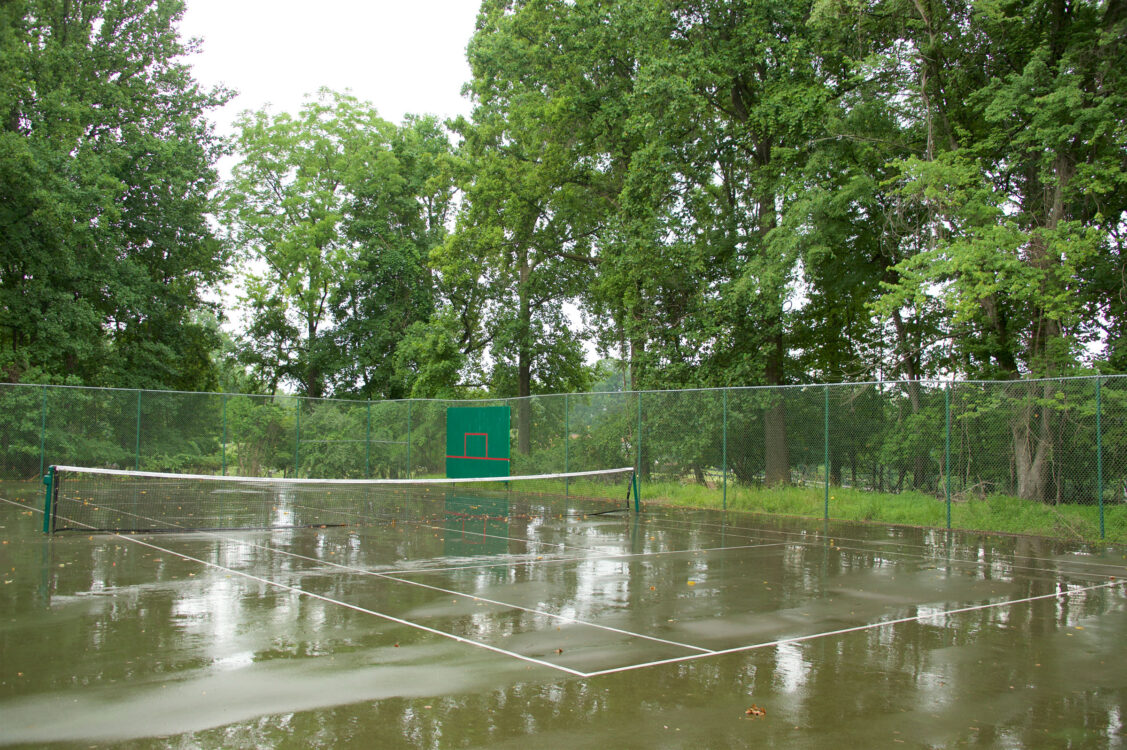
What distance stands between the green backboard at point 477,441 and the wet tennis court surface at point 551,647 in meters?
12.7

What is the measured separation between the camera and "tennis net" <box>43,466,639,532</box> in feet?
49.8

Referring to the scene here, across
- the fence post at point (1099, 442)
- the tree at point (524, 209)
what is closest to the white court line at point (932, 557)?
the fence post at point (1099, 442)

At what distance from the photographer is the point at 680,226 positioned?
2473cm

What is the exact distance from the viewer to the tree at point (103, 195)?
2753 cm

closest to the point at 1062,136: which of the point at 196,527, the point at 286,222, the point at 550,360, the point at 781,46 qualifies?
the point at 781,46

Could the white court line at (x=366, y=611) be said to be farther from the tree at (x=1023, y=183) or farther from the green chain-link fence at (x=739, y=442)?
the tree at (x=1023, y=183)

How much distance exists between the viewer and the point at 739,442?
20281 millimetres

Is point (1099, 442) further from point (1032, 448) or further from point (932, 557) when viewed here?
point (932, 557)

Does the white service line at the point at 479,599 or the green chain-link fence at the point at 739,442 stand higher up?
the green chain-link fence at the point at 739,442

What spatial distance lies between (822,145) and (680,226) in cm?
474

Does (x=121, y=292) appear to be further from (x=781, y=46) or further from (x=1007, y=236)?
(x=1007, y=236)

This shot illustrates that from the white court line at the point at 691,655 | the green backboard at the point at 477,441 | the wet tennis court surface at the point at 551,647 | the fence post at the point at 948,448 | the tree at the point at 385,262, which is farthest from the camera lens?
the tree at the point at 385,262

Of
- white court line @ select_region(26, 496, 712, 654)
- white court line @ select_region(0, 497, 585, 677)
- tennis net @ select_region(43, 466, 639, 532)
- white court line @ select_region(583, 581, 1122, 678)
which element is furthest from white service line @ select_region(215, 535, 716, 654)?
tennis net @ select_region(43, 466, 639, 532)

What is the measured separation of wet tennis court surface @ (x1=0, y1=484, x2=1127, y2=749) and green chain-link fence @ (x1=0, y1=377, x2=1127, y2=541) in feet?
10.5
